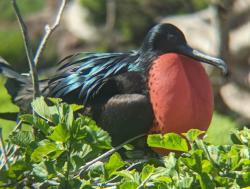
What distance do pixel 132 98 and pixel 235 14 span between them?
3470mm

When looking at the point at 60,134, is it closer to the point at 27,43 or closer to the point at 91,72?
the point at 27,43

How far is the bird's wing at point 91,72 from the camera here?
144 inches

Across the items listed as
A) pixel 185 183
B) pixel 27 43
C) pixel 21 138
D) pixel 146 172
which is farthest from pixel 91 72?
pixel 185 183

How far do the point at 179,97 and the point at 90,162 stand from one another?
3.83 ft

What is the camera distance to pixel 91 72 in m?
3.76

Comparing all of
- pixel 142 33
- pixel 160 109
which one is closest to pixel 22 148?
pixel 160 109

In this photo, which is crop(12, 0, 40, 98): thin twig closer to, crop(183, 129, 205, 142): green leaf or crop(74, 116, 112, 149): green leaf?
crop(74, 116, 112, 149): green leaf

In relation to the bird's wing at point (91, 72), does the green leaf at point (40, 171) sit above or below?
above

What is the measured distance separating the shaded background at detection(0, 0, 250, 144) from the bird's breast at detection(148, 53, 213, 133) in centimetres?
214

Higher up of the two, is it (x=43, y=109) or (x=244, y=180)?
(x=43, y=109)

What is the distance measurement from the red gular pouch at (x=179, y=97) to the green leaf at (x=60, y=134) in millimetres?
1165

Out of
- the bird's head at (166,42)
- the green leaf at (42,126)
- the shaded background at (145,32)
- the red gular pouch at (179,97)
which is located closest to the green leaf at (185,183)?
the green leaf at (42,126)

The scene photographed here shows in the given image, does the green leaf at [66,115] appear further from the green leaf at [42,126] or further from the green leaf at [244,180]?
the green leaf at [244,180]

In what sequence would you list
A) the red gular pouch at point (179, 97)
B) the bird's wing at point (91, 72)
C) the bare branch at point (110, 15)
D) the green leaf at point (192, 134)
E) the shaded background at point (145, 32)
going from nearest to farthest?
the green leaf at point (192, 134), the red gular pouch at point (179, 97), the bird's wing at point (91, 72), the shaded background at point (145, 32), the bare branch at point (110, 15)
